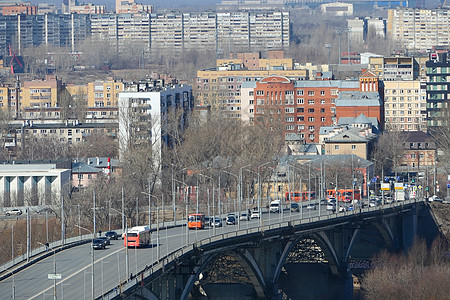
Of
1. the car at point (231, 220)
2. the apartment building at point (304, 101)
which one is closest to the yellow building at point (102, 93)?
the apartment building at point (304, 101)

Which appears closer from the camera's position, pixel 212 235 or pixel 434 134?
pixel 212 235

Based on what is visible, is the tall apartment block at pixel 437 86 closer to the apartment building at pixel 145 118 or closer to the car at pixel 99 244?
the apartment building at pixel 145 118

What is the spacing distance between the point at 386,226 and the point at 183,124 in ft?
98.1

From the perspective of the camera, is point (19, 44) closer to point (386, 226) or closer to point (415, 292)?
point (386, 226)

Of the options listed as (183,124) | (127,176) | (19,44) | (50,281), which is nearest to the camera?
(50,281)

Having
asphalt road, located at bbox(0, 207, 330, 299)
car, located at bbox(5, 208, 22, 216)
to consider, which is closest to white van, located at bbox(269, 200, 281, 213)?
car, located at bbox(5, 208, 22, 216)

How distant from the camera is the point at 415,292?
51.4 m

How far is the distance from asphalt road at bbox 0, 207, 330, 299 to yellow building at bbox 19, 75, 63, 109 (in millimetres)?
77726

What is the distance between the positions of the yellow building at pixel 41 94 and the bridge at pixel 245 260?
6068 cm

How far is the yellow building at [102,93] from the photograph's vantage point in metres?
121

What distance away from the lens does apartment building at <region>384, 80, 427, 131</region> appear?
112 metres

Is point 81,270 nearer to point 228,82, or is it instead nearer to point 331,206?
point 331,206

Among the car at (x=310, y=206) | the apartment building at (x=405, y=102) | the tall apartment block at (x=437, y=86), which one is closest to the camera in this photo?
the car at (x=310, y=206)

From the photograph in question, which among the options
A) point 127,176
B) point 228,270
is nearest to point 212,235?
point 228,270
